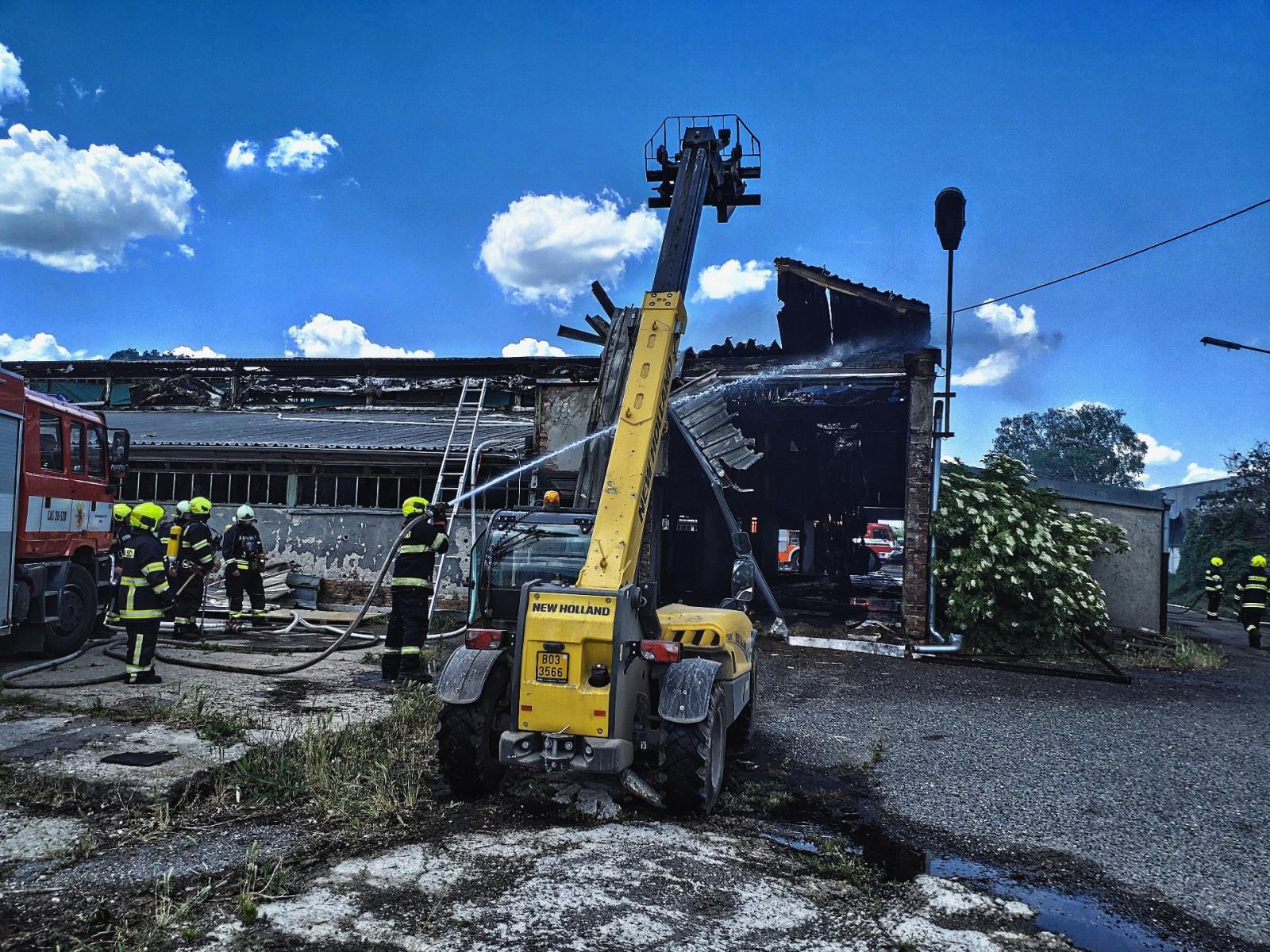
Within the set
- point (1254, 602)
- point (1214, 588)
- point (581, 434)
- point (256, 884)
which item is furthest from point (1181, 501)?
point (256, 884)

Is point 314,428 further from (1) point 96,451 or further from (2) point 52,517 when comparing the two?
(2) point 52,517

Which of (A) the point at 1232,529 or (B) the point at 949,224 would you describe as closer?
(B) the point at 949,224

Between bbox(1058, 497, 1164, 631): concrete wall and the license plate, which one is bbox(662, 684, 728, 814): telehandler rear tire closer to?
the license plate

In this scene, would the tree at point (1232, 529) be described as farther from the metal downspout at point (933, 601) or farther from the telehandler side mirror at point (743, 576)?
the telehandler side mirror at point (743, 576)

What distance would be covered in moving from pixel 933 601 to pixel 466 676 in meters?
9.73

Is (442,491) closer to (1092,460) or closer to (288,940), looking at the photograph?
(288,940)

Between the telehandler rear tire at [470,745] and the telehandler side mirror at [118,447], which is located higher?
the telehandler side mirror at [118,447]

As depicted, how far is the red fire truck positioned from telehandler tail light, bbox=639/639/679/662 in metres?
6.91

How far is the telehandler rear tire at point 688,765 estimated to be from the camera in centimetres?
461

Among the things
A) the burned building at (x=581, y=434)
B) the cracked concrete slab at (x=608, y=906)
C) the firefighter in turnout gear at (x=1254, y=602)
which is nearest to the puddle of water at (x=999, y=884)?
the cracked concrete slab at (x=608, y=906)

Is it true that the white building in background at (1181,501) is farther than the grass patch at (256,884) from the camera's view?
Yes

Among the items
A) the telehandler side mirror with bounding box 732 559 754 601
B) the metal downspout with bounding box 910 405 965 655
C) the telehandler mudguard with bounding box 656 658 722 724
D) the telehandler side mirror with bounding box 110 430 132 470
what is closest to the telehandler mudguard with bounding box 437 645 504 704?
the telehandler mudguard with bounding box 656 658 722 724

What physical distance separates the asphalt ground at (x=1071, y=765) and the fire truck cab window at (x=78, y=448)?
27.1ft

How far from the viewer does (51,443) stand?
8.97 metres
